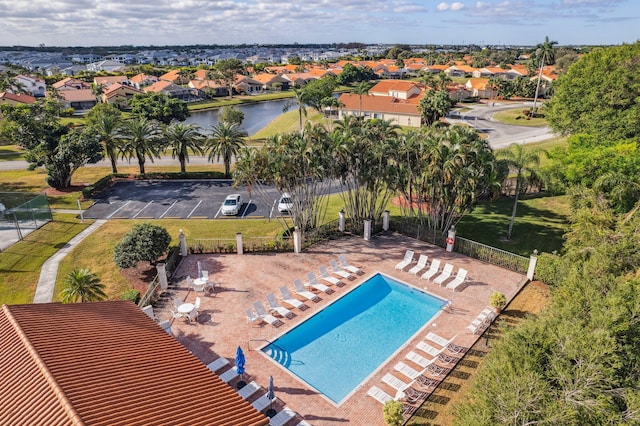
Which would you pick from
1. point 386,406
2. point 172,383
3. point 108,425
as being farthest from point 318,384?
point 108,425

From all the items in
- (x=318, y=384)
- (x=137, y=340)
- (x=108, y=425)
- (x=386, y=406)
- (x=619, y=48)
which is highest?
(x=619, y=48)

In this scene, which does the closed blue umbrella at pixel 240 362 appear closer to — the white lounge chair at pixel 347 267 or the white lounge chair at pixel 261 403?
the white lounge chair at pixel 261 403

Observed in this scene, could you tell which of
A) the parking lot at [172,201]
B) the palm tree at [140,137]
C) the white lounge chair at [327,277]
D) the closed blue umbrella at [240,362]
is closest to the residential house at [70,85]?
the palm tree at [140,137]

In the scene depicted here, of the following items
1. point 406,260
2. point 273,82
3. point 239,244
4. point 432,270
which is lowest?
point 432,270

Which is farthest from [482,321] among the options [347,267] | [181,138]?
[181,138]

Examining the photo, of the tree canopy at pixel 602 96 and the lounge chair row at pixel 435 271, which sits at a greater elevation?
the tree canopy at pixel 602 96

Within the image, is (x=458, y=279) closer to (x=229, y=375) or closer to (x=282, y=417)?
(x=282, y=417)

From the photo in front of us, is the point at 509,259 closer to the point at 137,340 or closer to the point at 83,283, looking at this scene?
the point at 137,340
